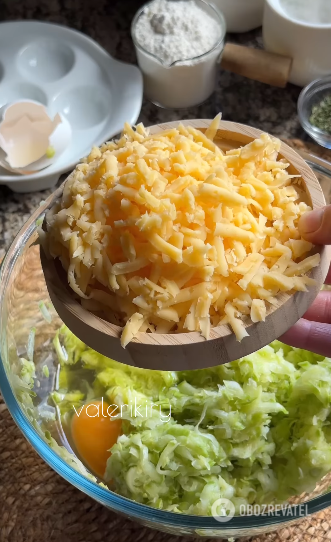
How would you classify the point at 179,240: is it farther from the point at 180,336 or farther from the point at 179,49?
the point at 179,49

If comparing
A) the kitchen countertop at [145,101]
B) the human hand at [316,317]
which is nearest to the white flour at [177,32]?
the kitchen countertop at [145,101]

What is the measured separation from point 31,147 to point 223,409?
87 cm

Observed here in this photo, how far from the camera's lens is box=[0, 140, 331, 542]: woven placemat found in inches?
38.1

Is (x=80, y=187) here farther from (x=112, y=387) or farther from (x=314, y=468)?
(x=314, y=468)

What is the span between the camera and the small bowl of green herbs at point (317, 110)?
1507 millimetres

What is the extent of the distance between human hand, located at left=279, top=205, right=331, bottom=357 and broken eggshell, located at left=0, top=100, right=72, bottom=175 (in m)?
0.79

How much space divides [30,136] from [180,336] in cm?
96

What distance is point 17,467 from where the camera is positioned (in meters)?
1.04

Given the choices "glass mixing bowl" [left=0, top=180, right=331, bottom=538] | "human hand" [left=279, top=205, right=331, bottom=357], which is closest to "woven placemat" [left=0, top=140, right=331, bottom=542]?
"glass mixing bowl" [left=0, top=180, right=331, bottom=538]

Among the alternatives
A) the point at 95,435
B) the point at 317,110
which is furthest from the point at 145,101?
the point at 95,435

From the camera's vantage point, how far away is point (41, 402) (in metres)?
1.06

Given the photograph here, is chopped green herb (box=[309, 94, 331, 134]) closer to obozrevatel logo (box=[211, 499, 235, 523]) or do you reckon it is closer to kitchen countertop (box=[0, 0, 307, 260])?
kitchen countertop (box=[0, 0, 307, 260])

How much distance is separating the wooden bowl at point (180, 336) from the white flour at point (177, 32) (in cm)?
93

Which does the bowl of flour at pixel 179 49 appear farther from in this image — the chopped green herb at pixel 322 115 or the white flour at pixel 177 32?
the chopped green herb at pixel 322 115
